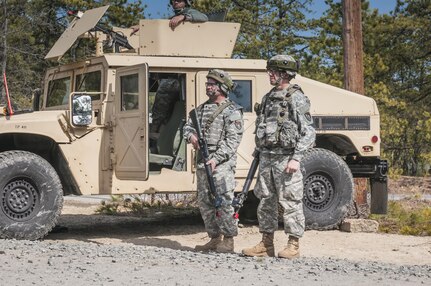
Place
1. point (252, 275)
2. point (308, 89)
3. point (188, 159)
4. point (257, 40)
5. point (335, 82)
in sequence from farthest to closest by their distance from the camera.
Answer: point (257, 40) → point (335, 82) → point (308, 89) → point (188, 159) → point (252, 275)

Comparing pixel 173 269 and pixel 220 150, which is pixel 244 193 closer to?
pixel 220 150

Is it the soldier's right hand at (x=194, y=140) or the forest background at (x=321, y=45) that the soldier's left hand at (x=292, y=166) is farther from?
the forest background at (x=321, y=45)

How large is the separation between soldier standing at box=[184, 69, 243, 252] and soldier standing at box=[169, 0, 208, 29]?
200 cm

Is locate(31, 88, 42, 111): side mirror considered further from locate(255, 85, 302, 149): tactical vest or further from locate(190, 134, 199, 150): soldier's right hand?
locate(255, 85, 302, 149): tactical vest

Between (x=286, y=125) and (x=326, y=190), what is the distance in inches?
111

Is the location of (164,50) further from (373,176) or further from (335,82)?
(335,82)

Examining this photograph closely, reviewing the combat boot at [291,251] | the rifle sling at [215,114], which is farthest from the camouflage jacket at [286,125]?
the combat boot at [291,251]

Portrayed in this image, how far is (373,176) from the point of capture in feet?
32.4

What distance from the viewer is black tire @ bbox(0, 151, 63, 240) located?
7844 millimetres

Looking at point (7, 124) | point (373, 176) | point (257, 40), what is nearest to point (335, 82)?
point (257, 40)

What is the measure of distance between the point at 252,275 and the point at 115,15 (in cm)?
2087

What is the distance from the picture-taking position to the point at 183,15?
907 cm

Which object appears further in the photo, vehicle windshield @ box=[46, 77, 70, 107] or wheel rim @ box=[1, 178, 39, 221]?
vehicle windshield @ box=[46, 77, 70, 107]

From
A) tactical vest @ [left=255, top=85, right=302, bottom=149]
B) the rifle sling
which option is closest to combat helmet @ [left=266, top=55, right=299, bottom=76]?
tactical vest @ [left=255, top=85, right=302, bottom=149]
